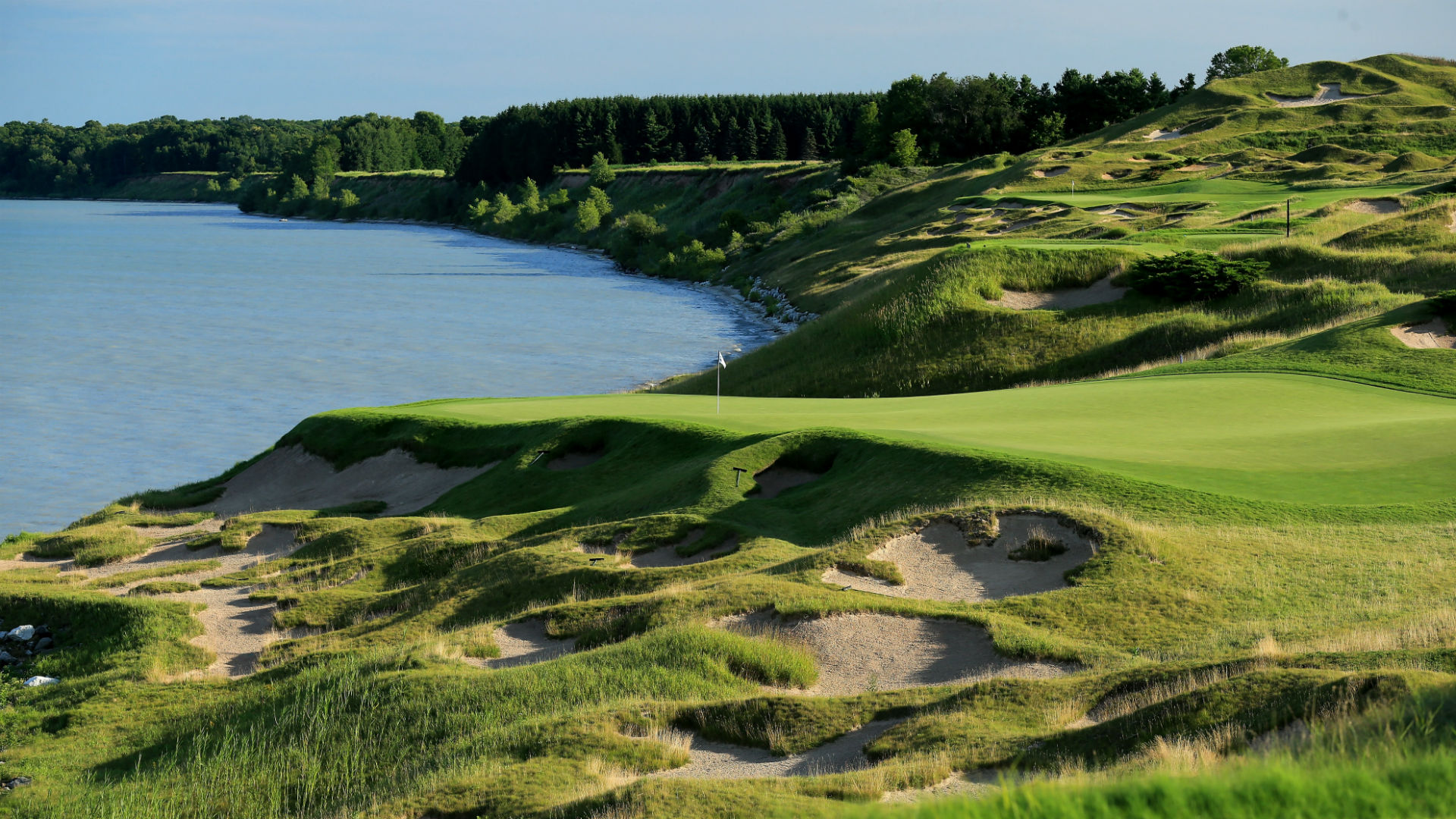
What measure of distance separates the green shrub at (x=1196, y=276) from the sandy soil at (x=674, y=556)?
2571cm

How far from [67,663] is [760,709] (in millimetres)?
12171

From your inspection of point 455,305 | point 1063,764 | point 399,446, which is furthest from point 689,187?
point 1063,764

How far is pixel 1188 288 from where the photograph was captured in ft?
127

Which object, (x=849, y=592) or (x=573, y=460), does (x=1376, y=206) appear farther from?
(x=849, y=592)

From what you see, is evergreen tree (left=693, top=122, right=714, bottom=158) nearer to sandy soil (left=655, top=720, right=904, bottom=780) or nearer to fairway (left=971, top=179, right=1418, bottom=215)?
fairway (left=971, top=179, right=1418, bottom=215)

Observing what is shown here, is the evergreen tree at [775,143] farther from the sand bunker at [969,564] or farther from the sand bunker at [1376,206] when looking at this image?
the sand bunker at [969,564]

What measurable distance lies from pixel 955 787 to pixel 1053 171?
235 ft

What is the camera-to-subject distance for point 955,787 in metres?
8.55

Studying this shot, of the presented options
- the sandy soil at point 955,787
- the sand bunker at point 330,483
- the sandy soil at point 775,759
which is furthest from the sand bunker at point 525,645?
the sand bunker at point 330,483

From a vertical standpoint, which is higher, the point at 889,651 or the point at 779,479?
the point at 779,479

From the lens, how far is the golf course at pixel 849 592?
8.86m

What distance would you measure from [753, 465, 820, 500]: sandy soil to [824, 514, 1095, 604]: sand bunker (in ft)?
15.3

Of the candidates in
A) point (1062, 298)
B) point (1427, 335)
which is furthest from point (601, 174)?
point (1427, 335)

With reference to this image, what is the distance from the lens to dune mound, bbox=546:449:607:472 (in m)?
25.6
